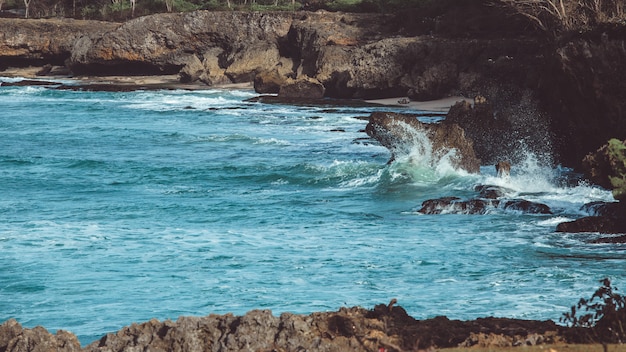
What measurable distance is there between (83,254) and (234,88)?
3981 cm

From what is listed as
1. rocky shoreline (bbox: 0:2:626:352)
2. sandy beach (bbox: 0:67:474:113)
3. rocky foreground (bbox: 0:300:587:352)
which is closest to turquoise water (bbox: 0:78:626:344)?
rocky shoreline (bbox: 0:2:626:352)

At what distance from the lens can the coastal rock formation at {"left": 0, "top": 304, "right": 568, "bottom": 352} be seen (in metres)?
7.67

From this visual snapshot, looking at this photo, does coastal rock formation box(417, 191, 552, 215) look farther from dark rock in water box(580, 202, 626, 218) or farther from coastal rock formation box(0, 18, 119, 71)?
coastal rock formation box(0, 18, 119, 71)

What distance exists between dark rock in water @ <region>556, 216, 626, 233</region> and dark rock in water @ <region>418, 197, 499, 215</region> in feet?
7.86

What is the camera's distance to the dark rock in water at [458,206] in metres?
19.6

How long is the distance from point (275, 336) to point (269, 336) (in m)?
0.05

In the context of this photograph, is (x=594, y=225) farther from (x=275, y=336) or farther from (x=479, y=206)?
(x=275, y=336)

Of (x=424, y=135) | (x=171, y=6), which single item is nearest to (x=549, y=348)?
(x=424, y=135)

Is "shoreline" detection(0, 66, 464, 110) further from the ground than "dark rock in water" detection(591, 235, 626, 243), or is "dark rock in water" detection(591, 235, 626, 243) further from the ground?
"shoreline" detection(0, 66, 464, 110)

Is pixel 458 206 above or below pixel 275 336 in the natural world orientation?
below

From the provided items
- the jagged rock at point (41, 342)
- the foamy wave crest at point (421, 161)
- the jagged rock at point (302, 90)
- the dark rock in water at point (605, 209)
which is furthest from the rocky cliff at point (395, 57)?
the jagged rock at point (41, 342)

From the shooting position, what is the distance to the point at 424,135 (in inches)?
993

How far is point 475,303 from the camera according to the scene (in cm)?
1288

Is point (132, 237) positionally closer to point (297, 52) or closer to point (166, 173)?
point (166, 173)
